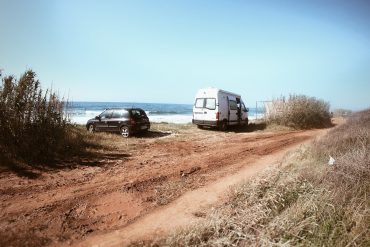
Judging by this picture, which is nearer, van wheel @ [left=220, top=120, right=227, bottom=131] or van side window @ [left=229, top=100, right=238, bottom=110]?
van wheel @ [left=220, top=120, right=227, bottom=131]

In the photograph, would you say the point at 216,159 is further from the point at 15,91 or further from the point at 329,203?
the point at 15,91

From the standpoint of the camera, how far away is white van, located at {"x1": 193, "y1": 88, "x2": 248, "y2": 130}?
1698cm

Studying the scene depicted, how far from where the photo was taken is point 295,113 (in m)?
20.5

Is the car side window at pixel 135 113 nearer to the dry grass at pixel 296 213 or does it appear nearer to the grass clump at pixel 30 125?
the grass clump at pixel 30 125

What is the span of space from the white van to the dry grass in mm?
11553

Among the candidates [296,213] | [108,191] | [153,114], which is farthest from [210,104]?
[153,114]

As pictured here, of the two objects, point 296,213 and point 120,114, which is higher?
point 120,114

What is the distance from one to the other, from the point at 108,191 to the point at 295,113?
1765 cm

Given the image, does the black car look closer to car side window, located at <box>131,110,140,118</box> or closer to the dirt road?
car side window, located at <box>131,110,140,118</box>

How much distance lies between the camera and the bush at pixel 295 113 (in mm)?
20391

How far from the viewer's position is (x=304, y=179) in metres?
5.19

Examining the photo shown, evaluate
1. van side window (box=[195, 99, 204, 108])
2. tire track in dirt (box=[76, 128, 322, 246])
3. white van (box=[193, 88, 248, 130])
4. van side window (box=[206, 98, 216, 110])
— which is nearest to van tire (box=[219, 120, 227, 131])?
white van (box=[193, 88, 248, 130])

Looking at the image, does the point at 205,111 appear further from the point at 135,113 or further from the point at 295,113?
the point at 295,113

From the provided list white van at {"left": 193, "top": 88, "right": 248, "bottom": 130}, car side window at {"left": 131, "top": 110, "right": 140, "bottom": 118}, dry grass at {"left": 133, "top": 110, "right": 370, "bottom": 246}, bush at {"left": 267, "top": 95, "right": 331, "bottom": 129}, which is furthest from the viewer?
bush at {"left": 267, "top": 95, "right": 331, "bottom": 129}
